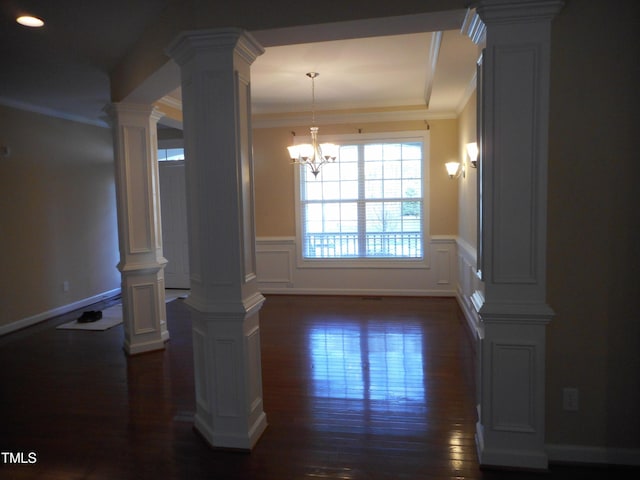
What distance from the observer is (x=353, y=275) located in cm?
632

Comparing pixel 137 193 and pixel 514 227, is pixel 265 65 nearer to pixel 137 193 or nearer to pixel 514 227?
pixel 137 193

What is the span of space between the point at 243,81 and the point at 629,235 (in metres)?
2.16

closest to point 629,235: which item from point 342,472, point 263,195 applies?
point 342,472

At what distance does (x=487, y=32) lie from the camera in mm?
2074

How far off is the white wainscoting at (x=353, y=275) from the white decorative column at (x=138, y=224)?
2.44 meters

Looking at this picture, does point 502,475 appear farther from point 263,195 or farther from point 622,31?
point 263,195

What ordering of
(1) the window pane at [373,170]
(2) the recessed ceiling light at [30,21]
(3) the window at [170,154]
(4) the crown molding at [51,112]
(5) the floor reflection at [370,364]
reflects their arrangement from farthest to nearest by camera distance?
1. (3) the window at [170,154]
2. (1) the window pane at [373,170]
3. (4) the crown molding at [51,112]
4. (5) the floor reflection at [370,364]
5. (2) the recessed ceiling light at [30,21]

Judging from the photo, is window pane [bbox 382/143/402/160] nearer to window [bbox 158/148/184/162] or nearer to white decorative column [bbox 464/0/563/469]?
window [bbox 158/148/184/162]

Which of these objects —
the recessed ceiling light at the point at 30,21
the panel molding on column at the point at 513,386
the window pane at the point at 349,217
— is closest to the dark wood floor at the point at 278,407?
the panel molding on column at the point at 513,386

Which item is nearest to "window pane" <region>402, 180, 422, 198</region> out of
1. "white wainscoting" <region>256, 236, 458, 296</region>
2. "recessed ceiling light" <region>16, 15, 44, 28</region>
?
"white wainscoting" <region>256, 236, 458, 296</region>

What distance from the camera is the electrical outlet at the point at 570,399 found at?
2223 mm

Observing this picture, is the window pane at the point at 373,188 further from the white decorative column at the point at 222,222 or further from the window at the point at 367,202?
the white decorative column at the point at 222,222

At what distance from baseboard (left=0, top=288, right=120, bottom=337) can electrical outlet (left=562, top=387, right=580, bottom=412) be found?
5358 mm

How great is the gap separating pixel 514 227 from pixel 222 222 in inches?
59.6
